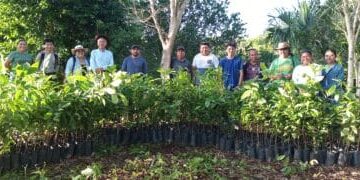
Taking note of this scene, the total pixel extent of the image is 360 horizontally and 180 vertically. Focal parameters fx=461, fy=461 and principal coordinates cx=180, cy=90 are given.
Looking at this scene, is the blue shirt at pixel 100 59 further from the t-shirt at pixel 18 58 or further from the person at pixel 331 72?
the person at pixel 331 72

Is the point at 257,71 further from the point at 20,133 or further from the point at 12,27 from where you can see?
the point at 12,27

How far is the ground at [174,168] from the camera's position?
4.18 metres

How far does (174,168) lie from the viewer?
4.28 meters

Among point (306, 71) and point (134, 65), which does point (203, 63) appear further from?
point (306, 71)

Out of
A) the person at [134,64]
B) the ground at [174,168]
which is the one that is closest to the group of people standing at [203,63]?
the person at [134,64]

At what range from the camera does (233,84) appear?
23.1 ft

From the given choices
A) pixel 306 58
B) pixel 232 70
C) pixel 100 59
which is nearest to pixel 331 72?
pixel 306 58

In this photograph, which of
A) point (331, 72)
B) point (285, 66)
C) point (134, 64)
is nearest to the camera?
point (331, 72)

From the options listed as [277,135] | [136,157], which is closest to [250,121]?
[277,135]

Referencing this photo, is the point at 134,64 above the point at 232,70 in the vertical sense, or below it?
above

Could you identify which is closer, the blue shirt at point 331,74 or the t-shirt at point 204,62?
the blue shirt at point 331,74

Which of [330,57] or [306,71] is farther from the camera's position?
[330,57]

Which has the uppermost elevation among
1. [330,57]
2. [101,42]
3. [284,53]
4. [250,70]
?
[101,42]

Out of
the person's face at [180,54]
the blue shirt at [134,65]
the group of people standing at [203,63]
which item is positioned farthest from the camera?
the person's face at [180,54]
